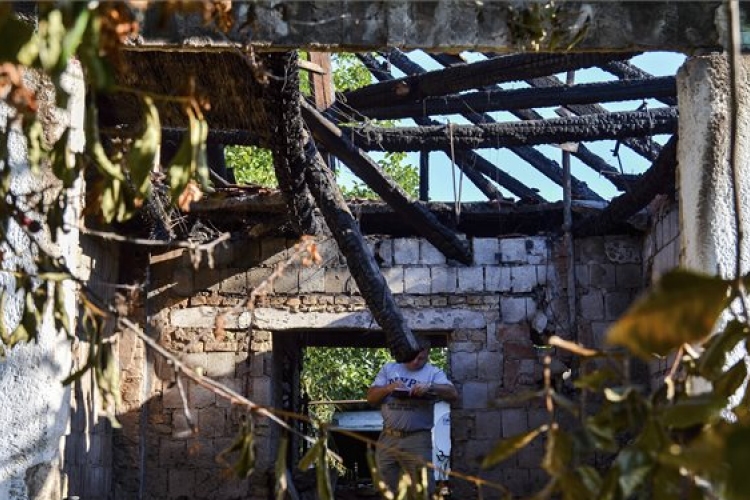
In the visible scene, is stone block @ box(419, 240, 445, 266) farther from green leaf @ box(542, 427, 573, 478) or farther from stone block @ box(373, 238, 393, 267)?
green leaf @ box(542, 427, 573, 478)

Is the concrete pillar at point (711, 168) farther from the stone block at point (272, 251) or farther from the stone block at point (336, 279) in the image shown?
the stone block at point (272, 251)

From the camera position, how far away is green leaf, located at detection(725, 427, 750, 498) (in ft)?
4.94

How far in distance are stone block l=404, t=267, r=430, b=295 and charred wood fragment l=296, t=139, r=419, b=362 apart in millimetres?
1596

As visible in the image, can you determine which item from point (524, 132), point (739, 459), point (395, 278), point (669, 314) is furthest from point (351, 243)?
point (739, 459)

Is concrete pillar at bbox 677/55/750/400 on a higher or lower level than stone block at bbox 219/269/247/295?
higher

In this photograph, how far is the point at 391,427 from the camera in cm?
841

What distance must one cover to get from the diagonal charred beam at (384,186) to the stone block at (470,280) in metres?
0.10

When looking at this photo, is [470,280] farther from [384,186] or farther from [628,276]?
[384,186]

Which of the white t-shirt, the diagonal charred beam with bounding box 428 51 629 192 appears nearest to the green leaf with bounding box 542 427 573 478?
the white t-shirt

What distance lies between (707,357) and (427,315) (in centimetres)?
675

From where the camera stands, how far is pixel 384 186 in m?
8.57

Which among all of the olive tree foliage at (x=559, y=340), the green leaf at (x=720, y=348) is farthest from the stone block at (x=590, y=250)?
the green leaf at (x=720, y=348)

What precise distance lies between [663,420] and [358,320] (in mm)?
7290

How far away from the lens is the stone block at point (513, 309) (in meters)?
9.56
